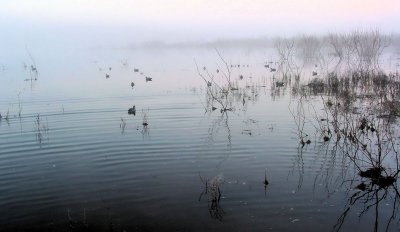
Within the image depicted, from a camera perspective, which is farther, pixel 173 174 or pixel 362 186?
pixel 173 174

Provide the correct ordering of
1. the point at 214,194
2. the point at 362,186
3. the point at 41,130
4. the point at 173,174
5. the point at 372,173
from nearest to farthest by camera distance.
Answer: the point at 214,194 → the point at 362,186 → the point at 372,173 → the point at 173,174 → the point at 41,130

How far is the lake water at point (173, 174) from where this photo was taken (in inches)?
380

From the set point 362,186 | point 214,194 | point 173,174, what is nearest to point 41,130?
point 173,174

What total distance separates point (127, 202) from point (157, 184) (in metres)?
1.47

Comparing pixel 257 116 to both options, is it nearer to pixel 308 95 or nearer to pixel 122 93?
pixel 308 95

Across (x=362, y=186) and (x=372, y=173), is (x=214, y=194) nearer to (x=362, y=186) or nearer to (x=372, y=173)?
(x=362, y=186)

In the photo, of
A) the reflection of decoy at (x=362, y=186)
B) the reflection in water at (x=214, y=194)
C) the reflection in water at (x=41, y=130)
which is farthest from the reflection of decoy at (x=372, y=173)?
the reflection in water at (x=41, y=130)

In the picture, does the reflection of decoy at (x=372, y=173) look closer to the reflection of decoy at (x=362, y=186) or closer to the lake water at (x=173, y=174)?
the lake water at (x=173, y=174)

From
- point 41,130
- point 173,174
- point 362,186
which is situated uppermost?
point 41,130

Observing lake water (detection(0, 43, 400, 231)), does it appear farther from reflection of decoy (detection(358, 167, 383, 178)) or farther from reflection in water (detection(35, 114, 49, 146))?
reflection of decoy (detection(358, 167, 383, 178))

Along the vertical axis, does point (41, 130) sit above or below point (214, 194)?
above

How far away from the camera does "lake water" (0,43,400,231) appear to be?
965 cm

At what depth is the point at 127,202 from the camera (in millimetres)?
10758

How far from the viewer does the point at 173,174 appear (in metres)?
12.9
